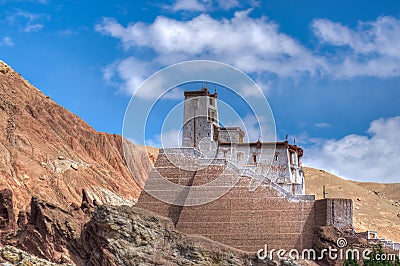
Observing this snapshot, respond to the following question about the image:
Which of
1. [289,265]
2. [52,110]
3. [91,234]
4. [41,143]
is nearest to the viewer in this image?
[289,265]

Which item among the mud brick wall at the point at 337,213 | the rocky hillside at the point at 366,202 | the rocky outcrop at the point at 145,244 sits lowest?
the rocky outcrop at the point at 145,244

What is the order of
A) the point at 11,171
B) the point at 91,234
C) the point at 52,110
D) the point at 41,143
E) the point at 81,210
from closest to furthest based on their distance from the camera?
the point at 91,234
the point at 81,210
the point at 11,171
the point at 41,143
the point at 52,110

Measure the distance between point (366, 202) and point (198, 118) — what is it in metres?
68.5

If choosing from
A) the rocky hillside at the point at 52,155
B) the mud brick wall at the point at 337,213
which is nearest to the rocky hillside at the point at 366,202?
the rocky hillside at the point at 52,155

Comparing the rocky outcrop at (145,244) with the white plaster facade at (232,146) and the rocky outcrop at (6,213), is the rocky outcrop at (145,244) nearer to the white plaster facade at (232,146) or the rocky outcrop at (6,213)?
the white plaster facade at (232,146)

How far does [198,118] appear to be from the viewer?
70.1 meters

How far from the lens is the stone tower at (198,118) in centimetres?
6943

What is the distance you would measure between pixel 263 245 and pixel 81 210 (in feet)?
68.9

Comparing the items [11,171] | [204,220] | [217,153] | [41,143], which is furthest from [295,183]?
[41,143]

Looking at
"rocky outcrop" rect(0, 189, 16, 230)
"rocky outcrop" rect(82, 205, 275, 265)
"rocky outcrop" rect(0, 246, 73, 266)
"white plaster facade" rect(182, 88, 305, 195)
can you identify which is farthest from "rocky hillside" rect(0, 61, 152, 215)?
"rocky outcrop" rect(0, 246, 73, 266)

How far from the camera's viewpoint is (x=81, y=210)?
225ft

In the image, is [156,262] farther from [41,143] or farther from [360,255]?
[41,143]

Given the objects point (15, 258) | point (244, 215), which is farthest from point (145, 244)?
point (15, 258)

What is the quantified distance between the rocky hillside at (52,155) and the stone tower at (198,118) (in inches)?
1187
